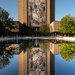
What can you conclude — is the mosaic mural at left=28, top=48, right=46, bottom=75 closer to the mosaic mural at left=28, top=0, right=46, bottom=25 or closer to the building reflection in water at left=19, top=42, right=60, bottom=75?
the building reflection in water at left=19, top=42, right=60, bottom=75

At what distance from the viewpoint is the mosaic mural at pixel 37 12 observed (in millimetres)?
88500

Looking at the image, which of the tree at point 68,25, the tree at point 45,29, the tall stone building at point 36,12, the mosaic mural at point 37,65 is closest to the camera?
the mosaic mural at point 37,65

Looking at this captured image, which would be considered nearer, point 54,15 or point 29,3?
point 29,3

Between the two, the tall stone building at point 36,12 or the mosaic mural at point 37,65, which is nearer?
the mosaic mural at point 37,65

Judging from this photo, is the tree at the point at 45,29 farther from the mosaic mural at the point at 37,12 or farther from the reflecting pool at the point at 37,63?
the reflecting pool at the point at 37,63

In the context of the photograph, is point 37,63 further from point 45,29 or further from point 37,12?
point 37,12

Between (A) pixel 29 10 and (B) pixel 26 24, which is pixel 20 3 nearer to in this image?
(A) pixel 29 10

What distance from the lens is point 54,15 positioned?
102312 millimetres

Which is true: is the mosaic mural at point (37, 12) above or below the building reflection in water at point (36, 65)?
above

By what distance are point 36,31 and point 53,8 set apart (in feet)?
81.2

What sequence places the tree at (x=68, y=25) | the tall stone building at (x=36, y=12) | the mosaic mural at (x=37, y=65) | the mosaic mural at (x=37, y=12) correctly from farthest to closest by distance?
the mosaic mural at (x=37, y=12), the tall stone building at (x=36, y=12), the tree at (x=68, y=25), the mosaic mural at (x=37, y=65)

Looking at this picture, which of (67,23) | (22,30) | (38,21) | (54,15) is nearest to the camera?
(67,23)

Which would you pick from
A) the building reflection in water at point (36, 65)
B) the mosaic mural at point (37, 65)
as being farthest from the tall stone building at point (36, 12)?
the mosaic mural at point (37, 65)

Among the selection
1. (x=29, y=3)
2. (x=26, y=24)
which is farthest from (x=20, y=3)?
(x=26, y=24)
